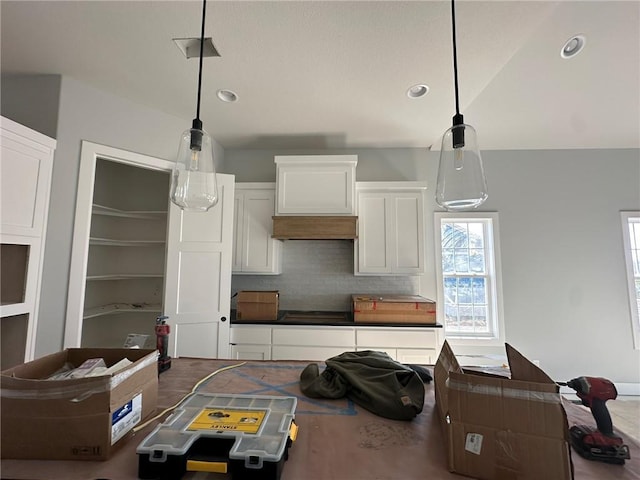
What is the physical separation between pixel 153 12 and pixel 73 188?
1.49 metres

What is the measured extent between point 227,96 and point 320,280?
7.36ft

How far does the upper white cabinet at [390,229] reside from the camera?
122 inches

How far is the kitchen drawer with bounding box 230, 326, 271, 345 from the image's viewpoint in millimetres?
2838

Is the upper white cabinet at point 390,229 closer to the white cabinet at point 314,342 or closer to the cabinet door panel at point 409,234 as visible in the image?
the cabinet door panel at point 409,234

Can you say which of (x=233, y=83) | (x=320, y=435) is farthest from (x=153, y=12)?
(x=320, y=435)

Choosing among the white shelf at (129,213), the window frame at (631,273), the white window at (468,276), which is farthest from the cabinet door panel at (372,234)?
the window frame at (631,273)

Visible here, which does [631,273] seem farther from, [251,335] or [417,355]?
[251,335]

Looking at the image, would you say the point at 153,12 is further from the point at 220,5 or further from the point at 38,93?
the point at 38,93

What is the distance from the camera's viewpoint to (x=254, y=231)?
126 inches

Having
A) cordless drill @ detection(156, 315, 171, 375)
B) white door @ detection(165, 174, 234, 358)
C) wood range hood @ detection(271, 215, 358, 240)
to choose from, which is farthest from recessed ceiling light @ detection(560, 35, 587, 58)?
cordless drill @ detection(156, 315, 171, 375)

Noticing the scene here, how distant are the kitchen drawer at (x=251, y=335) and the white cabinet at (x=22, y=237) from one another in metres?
1.50

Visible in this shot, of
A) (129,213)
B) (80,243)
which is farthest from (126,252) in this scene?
(80,243)

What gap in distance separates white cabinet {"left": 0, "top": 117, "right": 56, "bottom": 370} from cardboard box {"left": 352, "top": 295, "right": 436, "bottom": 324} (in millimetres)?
2637

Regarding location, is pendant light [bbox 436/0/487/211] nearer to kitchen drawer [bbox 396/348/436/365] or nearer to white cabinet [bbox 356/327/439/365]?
white cabinet [bbox 356/327/439/365]
